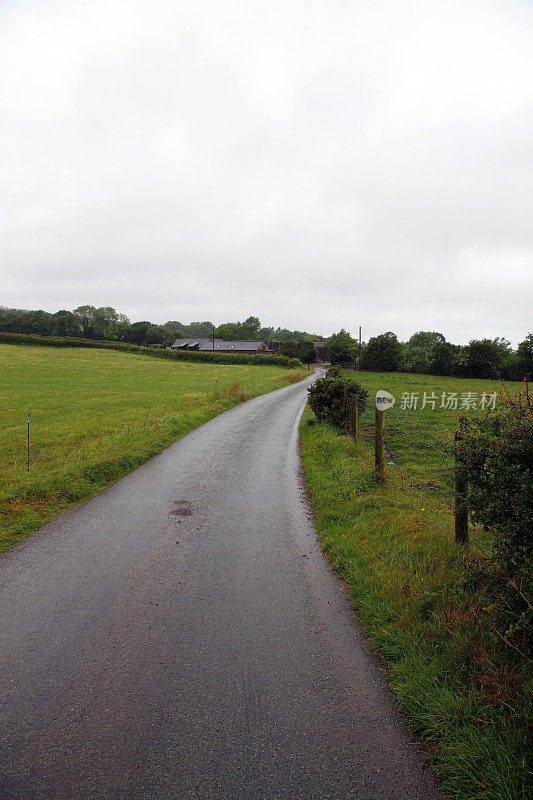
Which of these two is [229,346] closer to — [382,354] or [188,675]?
[382,354]

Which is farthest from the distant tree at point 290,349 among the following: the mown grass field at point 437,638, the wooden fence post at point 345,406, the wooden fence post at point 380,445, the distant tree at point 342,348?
the mown grass field at point 437,638

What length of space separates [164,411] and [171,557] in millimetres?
13951

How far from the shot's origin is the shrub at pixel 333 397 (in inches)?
538

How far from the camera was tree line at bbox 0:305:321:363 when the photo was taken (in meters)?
103

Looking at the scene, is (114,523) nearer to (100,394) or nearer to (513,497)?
(513,497)

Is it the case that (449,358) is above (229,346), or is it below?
below

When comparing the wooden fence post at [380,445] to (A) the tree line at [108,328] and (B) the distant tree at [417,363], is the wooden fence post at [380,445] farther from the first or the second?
(A) the tree line at [108,328]

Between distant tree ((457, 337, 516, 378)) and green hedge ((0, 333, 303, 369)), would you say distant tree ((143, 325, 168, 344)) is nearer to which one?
green hedge ((0, 333, 303, 369))

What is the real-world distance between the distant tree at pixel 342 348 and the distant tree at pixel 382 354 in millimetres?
10247

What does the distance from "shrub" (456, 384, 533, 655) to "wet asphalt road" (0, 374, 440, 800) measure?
1.11 m

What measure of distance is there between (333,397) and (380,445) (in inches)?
259

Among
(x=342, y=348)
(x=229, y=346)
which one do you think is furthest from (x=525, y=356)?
(x=229, y=346)

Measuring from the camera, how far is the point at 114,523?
6.07 metres

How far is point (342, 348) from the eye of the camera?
275ft
